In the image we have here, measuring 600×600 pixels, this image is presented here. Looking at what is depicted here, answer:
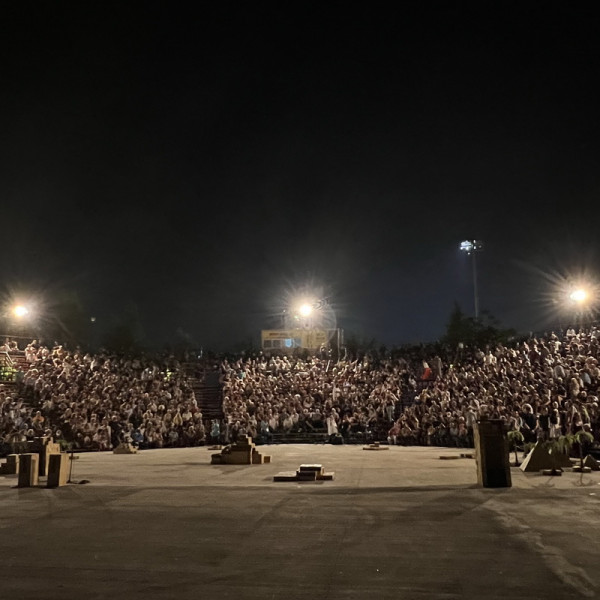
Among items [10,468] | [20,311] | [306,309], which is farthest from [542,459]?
[20,311]

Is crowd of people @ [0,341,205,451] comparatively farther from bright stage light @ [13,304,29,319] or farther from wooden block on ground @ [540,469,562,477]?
wooden block on ground @ [540,469,562,477]

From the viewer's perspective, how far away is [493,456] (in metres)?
10.3

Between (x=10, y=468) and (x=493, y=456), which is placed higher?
(x=493, y=456)

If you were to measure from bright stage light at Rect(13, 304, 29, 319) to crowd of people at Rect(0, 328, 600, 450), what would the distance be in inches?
615

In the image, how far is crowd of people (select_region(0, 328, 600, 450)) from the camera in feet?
68.6

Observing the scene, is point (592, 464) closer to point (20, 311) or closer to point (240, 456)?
point (240, 456)

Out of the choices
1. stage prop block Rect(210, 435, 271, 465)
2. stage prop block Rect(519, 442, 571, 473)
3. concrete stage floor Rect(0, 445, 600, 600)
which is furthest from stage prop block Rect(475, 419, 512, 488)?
stage prop block Rect(210, 435, 271, 465)

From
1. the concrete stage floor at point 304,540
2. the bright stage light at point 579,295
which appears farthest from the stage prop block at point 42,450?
the bright stage light at point 579,295

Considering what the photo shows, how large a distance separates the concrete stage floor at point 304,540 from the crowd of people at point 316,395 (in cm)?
1026

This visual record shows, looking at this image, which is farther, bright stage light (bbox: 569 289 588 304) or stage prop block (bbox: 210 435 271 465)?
bright stage light (bbox: 569 289 588 304)

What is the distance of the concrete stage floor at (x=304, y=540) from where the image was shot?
4.62m

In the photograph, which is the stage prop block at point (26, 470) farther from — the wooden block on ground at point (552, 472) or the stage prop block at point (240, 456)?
the wooden block on ground at point (552, 472)

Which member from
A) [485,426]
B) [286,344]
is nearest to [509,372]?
[485,426]

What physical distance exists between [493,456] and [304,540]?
17.9ft
